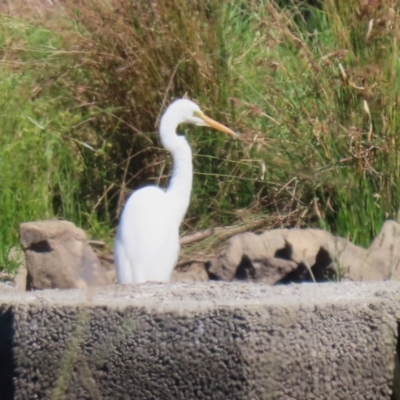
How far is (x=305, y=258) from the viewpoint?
11.8 feet

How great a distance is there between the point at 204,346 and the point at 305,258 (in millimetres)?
1364

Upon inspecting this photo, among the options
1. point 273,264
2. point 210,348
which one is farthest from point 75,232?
point 210,348

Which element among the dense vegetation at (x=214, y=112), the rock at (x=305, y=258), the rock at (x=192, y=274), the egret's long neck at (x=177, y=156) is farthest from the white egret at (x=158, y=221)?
the dense vegetation at (x=214, y=112)

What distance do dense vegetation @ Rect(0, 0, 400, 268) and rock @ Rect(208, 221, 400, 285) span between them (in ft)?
1.27

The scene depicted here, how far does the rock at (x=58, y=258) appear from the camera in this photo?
138 inches

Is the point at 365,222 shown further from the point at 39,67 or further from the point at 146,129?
the point at 39,67

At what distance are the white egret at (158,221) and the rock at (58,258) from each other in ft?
0.42

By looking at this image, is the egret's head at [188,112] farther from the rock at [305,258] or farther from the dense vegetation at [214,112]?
the rock at [305,258]

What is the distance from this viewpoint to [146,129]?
5191mm

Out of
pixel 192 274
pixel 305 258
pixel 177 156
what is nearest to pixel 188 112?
pixel 177 156

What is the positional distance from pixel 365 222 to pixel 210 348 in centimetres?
200

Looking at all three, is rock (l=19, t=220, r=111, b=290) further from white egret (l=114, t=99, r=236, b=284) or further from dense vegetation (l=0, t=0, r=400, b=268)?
dense vegetation (l=0, t=0, r=400, b=268)

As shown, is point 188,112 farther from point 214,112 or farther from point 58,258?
point 58,258

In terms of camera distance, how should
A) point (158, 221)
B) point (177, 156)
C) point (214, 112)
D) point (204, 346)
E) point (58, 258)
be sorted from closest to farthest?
point (204, 346) < point (58, 258) < point (158, 221) < point (177, 156) < point (214, 112)
